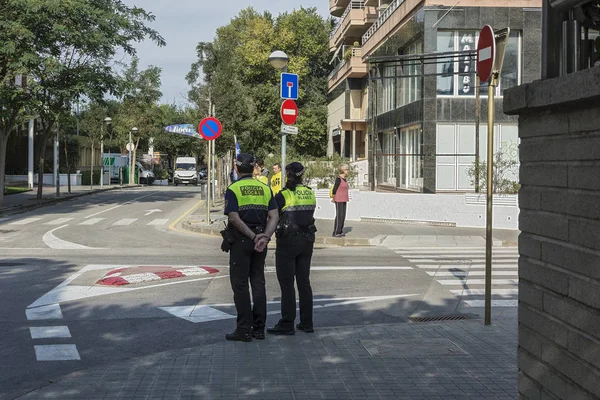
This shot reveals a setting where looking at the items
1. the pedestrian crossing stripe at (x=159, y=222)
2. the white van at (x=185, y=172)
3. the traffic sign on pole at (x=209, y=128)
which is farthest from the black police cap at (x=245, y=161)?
the white van at (x=185, y=172)

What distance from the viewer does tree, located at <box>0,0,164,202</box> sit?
89.7 feet

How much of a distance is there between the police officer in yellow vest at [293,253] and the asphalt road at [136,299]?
74cm

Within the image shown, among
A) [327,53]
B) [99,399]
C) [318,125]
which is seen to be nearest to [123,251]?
[99,399]

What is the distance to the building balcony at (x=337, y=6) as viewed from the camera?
173 feet

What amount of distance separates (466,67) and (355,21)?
18.5 m

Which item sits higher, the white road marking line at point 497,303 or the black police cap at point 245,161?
the black police cap at point 245,161

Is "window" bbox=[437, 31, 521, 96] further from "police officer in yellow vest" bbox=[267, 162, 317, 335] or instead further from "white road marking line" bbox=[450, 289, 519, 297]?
"police officer in yellow vest" bbox=[267, 162, 317, 335]

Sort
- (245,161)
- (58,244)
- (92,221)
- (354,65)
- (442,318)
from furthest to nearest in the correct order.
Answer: (354,65)
(92,221)
(58,244)
(442,318)
(245,161)

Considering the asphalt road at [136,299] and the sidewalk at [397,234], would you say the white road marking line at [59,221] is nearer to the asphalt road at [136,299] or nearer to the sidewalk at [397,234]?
the sidewalk at [397,234]

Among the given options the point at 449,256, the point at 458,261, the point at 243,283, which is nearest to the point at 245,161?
the point at 243,283

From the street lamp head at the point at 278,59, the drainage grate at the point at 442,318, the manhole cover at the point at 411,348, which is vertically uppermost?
the street lamp head at the point at 278,59

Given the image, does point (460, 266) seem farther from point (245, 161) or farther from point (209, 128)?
point (209, 128)

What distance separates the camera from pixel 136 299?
991 centimetres

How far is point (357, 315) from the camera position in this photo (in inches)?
354
